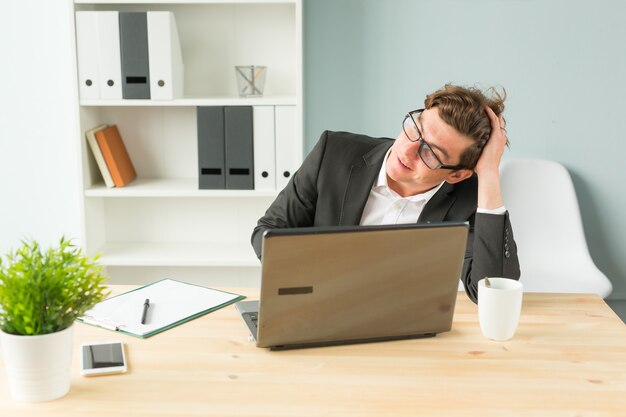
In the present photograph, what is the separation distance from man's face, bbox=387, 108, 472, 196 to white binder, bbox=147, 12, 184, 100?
120 centimetres

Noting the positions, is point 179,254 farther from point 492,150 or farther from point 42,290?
point 42,290

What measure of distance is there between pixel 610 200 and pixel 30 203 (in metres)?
2.50

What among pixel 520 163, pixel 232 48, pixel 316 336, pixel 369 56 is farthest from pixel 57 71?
pixel 316 336

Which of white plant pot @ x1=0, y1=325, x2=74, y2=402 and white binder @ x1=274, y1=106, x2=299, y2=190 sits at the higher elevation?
white binder @ x1=274, y1=106, x2=299, y2=190

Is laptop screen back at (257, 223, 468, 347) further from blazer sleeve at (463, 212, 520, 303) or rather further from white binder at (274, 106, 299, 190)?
white binder at (274, 106, 299, 190)

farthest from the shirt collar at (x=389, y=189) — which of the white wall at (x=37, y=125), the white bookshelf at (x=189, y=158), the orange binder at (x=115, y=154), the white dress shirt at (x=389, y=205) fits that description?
the white wall at (x=37, y=125)

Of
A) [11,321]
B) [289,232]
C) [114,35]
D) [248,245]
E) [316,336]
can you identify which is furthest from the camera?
[248,245]

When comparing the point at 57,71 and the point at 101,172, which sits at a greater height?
the point at 57,71

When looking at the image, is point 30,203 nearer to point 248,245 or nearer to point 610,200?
point 248,245

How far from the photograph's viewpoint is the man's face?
1579 millimetres

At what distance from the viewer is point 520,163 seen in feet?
8.97

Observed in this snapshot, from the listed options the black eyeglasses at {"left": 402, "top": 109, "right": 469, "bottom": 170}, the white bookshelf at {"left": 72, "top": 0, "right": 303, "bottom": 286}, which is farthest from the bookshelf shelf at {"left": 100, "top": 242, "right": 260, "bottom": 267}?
the black eyeglasses at {"left": 402, "top": 109, "right": 469, "bottom": 170}

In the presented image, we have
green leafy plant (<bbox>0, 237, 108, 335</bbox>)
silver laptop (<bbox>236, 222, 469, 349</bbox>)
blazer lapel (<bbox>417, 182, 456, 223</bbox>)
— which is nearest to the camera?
green leafy plant (<bbox>0, 237, 108, 335</bbox>)

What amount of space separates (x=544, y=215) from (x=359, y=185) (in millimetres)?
1226
